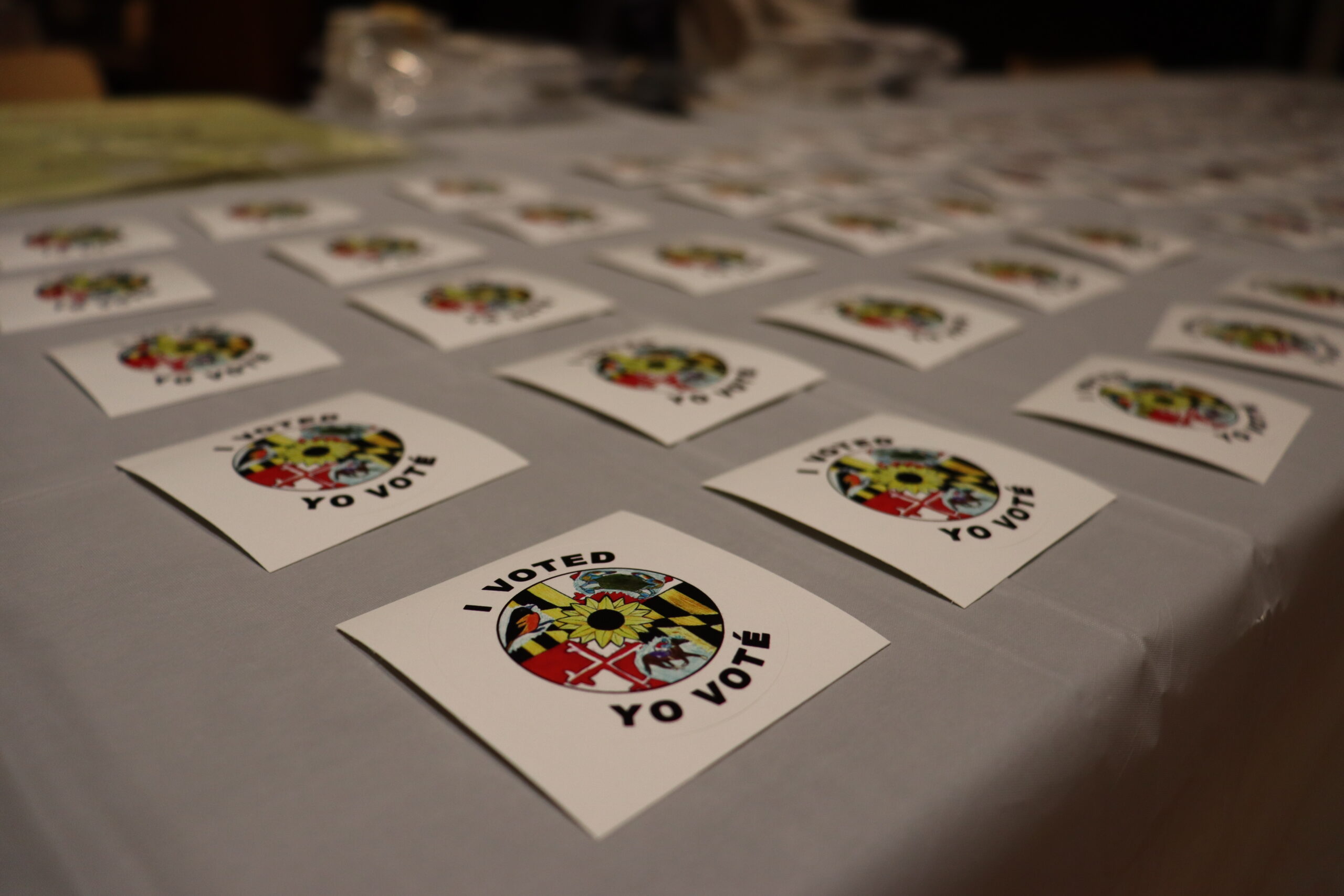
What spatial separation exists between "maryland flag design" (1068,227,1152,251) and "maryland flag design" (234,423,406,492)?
3.76ft

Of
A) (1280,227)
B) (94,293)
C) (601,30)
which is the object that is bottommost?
(94,293)

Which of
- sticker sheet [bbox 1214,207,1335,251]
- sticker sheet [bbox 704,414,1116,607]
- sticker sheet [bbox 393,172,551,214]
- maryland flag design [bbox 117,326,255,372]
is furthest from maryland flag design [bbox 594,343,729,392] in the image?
sticker sheet [bbox 1214,207,1335,251]

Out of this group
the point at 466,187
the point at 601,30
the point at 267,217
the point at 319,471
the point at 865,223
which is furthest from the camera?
the point at 601,30

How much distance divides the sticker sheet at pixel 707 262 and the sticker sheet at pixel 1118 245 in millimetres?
418

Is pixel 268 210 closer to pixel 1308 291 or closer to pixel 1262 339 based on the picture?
pixel 1262 339

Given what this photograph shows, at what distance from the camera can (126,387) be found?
0.78m

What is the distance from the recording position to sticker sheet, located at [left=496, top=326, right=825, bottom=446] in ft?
2.50

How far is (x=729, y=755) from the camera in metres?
0.43

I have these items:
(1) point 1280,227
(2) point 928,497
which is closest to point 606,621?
(2) point 928,497

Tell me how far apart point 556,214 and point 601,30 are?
5.92ft

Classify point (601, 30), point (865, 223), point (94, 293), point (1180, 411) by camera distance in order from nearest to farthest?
point (1180, 411)
point (94, 293)
point (865, 223)
point (601, 30)

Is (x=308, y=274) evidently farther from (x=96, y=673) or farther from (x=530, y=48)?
(x=530, y=48)

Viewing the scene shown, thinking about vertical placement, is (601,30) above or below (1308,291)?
above

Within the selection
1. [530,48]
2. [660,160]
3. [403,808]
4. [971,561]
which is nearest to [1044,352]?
[971,561]
